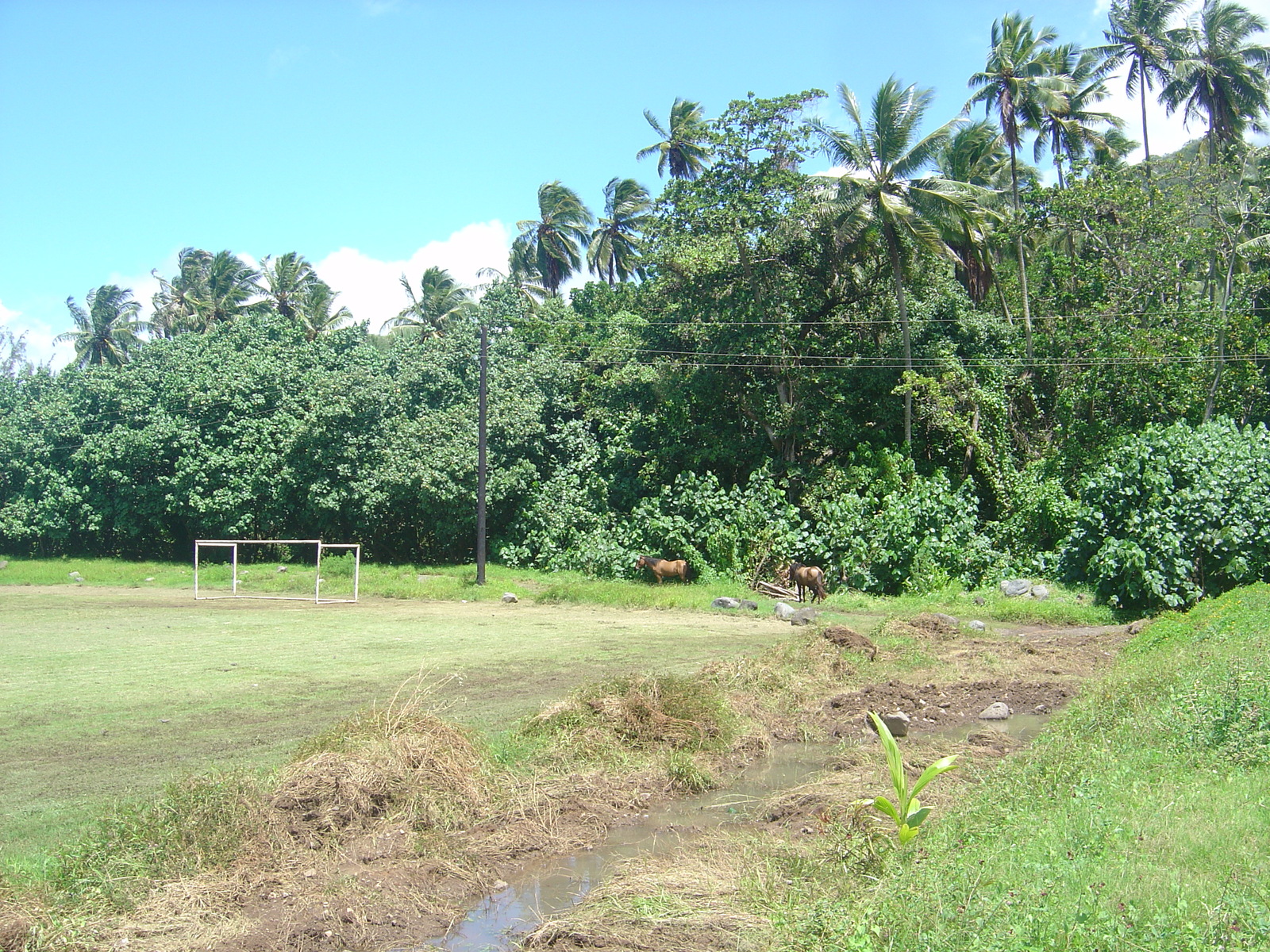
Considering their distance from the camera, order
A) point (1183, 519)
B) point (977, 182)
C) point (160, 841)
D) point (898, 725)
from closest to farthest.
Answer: point (160, 841)
point (898, 725)
point (1183, 519)
point (977, 182)

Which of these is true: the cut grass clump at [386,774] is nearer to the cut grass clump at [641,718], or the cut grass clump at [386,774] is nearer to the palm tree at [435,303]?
the cut grass clump at [641,718]

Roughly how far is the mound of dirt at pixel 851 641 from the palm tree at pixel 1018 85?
17.0 metres

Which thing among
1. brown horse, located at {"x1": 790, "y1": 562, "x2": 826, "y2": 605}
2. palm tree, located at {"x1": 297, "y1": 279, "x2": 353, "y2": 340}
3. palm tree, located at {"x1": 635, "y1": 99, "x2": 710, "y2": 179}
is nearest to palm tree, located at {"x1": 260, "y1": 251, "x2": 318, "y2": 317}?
palm tree, located at {"x1": 297, "y1": 279, "x2": 353, "y2": 340}

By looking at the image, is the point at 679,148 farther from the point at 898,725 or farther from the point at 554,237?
the point at 898,725

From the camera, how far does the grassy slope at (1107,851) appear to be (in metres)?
→ 4.64

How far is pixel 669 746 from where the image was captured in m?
9.85

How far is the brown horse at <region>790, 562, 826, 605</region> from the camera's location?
930 inches

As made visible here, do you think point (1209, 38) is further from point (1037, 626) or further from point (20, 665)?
point (20, 665)

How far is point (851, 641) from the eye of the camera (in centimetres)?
1480

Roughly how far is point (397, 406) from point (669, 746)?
2535cm

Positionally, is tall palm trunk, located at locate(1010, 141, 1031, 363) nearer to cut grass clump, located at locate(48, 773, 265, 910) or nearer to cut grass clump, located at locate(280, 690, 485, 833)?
cut grass clump, located at locate(280, 690, 485, 833)

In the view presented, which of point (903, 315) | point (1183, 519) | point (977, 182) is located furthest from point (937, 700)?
point (977, 182)

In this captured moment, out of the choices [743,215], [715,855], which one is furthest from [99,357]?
[715,855]

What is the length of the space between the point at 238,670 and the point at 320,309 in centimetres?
3683
